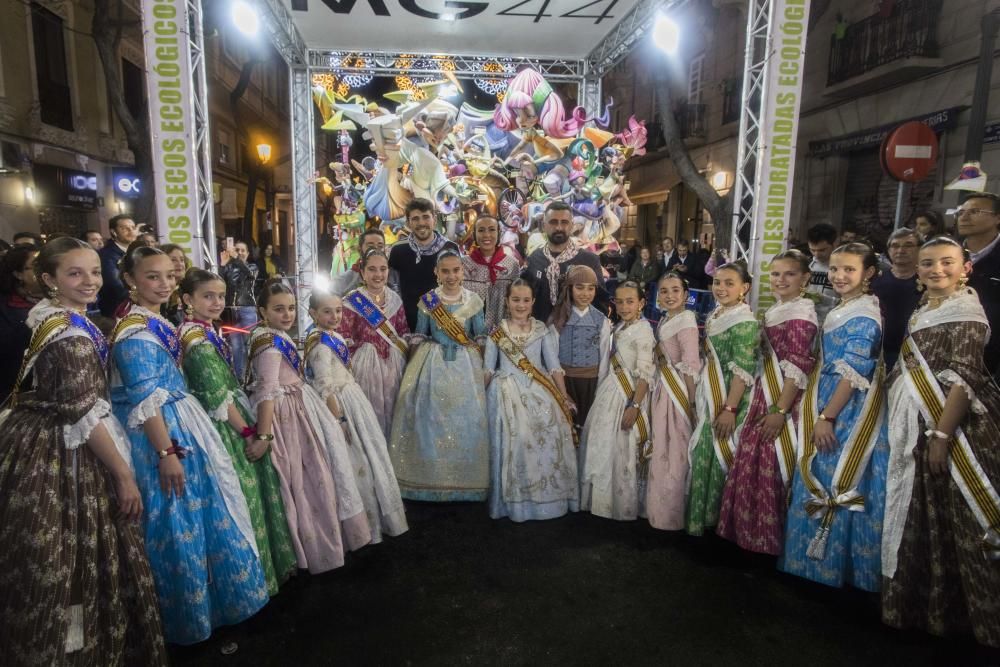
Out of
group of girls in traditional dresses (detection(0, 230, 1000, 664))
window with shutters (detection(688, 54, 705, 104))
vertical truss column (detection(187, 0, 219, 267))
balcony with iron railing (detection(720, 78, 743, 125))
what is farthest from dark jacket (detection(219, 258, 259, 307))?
window with shutters (detection(688, 54, 705, 104))

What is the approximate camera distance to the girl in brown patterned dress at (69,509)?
187 centimetres

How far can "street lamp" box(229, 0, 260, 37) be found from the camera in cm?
585

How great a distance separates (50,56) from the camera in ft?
34.6

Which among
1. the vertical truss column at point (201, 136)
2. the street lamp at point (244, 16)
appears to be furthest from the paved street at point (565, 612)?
the street lamp at point (244, 16)

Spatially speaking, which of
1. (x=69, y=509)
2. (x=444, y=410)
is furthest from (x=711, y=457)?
(x=69, y=509)

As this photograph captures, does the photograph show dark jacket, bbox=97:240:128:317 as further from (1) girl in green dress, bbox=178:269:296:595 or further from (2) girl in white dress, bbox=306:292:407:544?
(1) girl in green dress, bbox=178:269:296:595

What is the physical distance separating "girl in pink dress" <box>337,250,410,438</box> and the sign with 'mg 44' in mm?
4174

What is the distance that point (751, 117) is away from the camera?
4867mm

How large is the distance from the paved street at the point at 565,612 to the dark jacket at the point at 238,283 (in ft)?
19.1

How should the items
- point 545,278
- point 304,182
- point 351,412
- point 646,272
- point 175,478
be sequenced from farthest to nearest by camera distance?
point 646,272, point 304,182, point 545,278, point 351,412, point 175,478

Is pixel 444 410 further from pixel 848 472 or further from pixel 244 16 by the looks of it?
pixel 244 16

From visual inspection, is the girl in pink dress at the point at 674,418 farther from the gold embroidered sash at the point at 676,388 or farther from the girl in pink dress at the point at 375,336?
the girl in pink dress at the point at 375,336

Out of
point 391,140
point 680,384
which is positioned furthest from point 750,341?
point 391,140

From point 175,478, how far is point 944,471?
296 centimetres
